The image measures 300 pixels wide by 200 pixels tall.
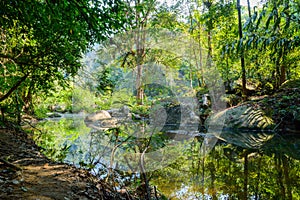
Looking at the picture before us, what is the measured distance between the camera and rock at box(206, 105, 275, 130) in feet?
24.0

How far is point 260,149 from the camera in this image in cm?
477

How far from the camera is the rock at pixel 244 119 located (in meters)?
7.30

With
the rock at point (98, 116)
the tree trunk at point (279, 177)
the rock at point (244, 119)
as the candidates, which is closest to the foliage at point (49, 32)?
the tree trunk at point (279, 177)

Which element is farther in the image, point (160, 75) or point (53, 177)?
point (160, 75)

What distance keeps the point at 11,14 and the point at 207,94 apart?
31.7ft

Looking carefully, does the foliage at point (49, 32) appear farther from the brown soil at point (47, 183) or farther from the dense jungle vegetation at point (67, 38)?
the brown soil at point (47, 183)

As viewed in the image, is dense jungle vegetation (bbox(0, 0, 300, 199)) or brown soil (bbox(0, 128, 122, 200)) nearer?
brown soil (bbox(0, 128, 122, 200))

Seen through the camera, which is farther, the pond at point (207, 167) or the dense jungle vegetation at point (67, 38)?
the pond at point (207, 167)

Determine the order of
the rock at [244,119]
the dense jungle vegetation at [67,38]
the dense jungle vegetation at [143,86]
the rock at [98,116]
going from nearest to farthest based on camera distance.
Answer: the dense jungle vegetation at [67,38] < the dense jungle vegetation at [143,86] < the rock at [244,119] < the rock at [98,116]

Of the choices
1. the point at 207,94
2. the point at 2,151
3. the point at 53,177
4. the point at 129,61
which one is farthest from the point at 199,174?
the point at 129,61

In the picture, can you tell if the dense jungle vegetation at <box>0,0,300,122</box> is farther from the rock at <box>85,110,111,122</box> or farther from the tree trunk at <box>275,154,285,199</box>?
the rock at <box>85,110,111,122</box>

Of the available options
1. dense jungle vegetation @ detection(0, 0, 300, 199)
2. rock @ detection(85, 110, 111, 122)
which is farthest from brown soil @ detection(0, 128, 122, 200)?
rock @ detection(85, 110, 111, 122)

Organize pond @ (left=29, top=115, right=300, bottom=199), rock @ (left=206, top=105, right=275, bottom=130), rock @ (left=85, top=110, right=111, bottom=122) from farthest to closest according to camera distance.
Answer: rock @ (left=85, top=110, right=111, bottom=122), rock @ (left=206, top=105, right=275, bottom=130), pond @ (left=29, top=115, right=300, bottom=199)

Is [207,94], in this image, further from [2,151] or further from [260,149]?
[2,151]
